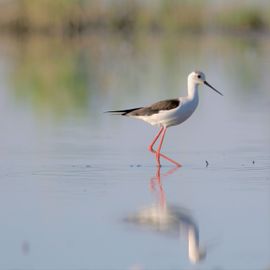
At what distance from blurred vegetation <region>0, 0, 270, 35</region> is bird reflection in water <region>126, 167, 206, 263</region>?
28670 millimetres

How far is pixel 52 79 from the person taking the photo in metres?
18.0

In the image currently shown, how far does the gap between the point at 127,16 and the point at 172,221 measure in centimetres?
3331

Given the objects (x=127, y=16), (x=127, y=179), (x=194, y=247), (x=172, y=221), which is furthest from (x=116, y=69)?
(x=127, y=16)

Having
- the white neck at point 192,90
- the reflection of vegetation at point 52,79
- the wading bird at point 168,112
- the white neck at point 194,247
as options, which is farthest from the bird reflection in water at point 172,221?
the reflection of vegetation at point 52,79

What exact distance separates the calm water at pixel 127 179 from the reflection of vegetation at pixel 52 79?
0.05 m

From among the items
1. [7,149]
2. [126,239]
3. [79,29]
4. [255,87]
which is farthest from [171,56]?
[126,239]

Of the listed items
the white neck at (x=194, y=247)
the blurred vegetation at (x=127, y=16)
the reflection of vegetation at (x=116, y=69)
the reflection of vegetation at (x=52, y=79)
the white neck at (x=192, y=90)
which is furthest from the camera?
the blurred vegetation at (x=127, y=16)

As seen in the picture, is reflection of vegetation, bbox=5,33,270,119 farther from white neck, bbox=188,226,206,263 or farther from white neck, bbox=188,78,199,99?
white neck, bbox=188,226,206,263

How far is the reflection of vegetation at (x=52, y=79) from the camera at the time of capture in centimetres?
1419

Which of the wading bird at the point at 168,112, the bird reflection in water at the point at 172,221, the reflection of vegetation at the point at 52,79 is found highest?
the reflection of vegetation at the point at 52,79

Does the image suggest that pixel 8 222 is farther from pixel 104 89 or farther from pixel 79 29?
pixel 79 29

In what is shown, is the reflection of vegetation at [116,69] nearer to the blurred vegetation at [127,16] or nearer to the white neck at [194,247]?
the blurred vegetation at [127,16]

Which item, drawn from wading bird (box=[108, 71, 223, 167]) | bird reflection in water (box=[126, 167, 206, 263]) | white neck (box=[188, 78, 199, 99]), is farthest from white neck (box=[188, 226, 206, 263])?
white neck (box=[188, 78, 199, 99])

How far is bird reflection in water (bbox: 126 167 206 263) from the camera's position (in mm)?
5459
